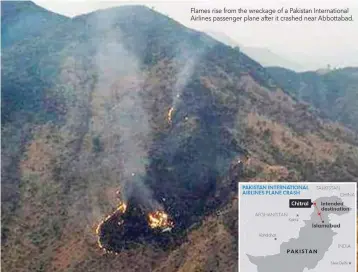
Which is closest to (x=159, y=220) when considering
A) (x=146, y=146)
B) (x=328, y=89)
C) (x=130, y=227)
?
(x=130, y=227)

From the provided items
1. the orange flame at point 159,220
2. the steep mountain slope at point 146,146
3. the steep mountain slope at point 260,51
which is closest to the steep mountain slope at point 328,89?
the steep mountain slope at point 146,146

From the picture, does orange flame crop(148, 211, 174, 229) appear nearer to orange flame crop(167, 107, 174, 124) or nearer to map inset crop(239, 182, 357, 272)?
orange flame crop(167, 107, 174, 124)

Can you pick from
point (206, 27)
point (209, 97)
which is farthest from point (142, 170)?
point (206, 27)

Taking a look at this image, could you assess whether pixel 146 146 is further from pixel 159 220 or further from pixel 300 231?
pixel 300 231

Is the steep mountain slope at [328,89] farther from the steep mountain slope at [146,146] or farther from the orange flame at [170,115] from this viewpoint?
the orange flame at [170,115]

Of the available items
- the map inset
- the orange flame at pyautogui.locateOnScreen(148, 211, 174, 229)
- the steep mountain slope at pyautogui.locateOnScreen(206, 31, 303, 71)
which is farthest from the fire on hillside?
the steep mountain slope at pyautogui.locateOnScreen(206, 31, 303, 71)

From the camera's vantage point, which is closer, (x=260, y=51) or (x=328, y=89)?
(x=260, y=51)
